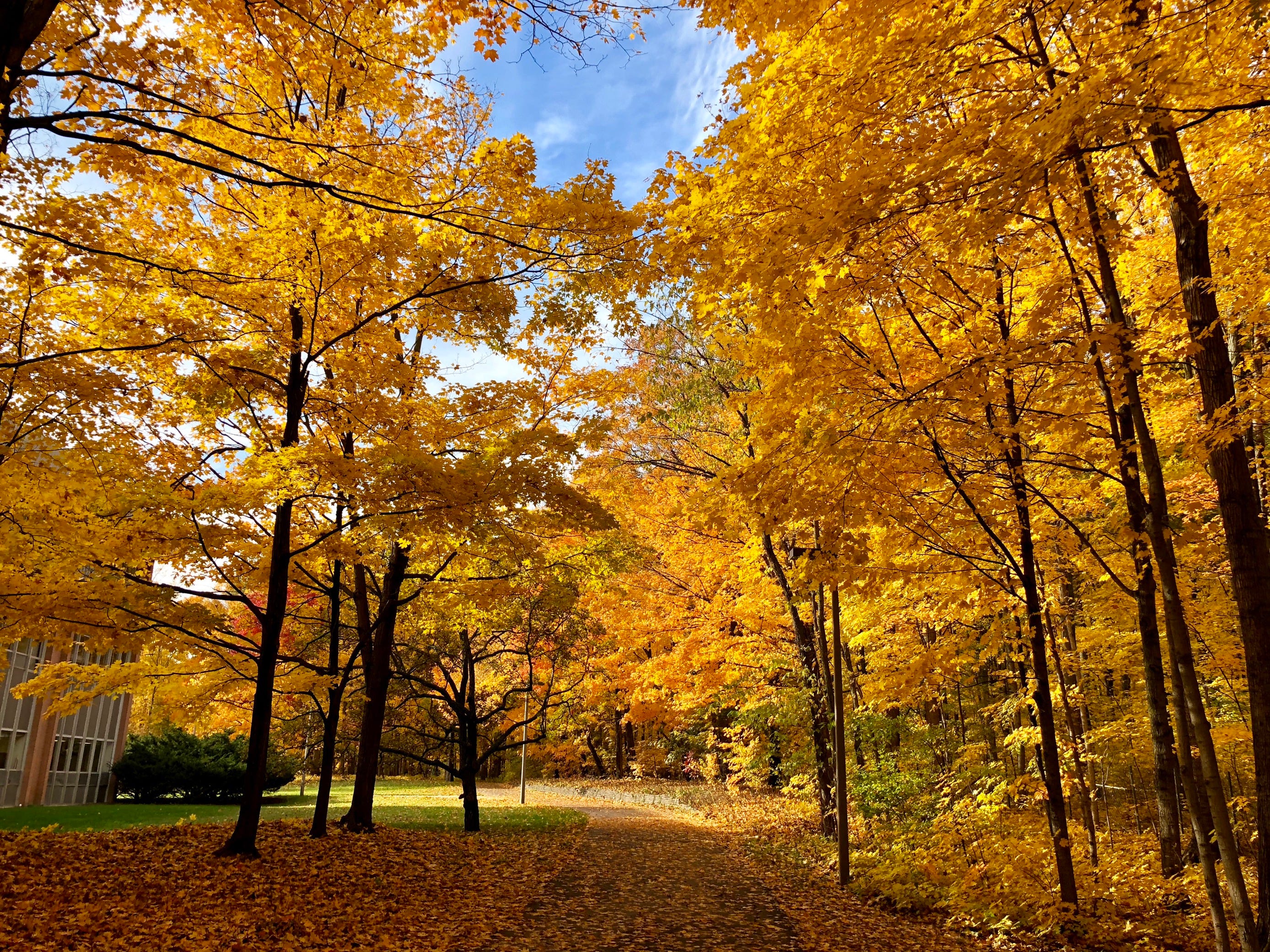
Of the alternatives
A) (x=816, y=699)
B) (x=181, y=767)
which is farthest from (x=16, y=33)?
(x=181, y=767)

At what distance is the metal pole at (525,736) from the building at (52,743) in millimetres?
9887

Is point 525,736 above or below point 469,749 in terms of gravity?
below

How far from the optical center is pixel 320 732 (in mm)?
30344

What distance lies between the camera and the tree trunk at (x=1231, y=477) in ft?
16.2

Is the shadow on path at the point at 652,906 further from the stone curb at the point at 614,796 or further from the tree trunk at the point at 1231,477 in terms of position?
the stone curb at the point at 614,796

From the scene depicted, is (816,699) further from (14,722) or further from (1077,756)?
(14,722)

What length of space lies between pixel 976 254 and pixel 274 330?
27.4 feet

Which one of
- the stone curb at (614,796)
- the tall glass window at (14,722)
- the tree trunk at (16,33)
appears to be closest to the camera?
the tree trunk at (16,33)

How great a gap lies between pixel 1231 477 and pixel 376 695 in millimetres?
12396

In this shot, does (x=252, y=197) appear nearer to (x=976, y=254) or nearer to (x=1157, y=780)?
(x=976, y=254)

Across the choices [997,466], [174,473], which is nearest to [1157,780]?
[997,466]

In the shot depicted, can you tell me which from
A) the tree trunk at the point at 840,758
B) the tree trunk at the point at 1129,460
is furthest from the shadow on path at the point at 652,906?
the tree trunk at the point at 1129,460

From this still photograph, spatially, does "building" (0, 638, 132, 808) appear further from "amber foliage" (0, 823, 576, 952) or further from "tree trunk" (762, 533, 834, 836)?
"tree trunk" (762, 533, 834, 836)

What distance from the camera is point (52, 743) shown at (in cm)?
1891
